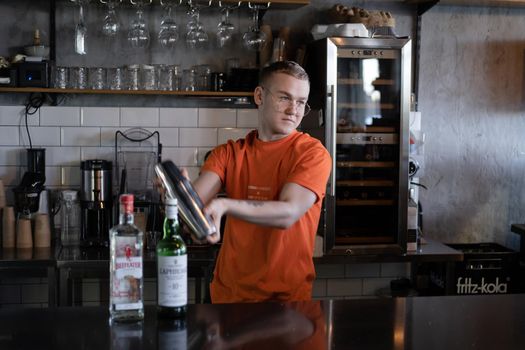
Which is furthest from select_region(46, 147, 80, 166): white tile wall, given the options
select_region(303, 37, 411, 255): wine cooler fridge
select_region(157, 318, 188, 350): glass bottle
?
select_region(157, 318, 188, 350): glass bottle

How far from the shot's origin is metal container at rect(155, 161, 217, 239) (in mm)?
1585

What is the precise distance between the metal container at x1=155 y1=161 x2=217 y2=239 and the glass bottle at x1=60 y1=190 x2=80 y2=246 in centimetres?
236

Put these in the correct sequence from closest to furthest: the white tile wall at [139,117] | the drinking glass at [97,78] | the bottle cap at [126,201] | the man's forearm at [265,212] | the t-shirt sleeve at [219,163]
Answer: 1. the bottle cap at [126,201]
2. the man's forearm at [265,212]
3. the t-shirt sleeve at [219,163]
4. the drinking glass at [97,78]
5. the white tile wall at [139,117]

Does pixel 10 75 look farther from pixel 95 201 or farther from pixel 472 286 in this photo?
pixel 472 286

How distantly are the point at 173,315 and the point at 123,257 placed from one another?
0.21m

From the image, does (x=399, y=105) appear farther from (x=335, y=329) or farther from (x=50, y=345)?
(x=50, y=345)

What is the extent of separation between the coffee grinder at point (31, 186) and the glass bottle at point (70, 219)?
145 mm

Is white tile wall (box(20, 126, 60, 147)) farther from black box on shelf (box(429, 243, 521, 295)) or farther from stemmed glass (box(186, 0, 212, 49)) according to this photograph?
black box on shelf (box(429, 243, 521, 295))

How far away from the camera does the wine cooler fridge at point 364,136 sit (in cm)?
379

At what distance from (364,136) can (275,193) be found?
1797 millimetres

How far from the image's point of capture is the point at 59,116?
13.1 feet

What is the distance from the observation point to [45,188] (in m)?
3.95

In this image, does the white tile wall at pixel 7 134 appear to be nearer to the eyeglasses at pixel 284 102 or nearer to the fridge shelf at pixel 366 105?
the fridge shelf at pixel 366 105

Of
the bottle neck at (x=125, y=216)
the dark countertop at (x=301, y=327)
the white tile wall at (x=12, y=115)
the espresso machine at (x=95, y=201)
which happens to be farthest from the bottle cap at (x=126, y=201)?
the white tile wall at (x=12, y=115)
